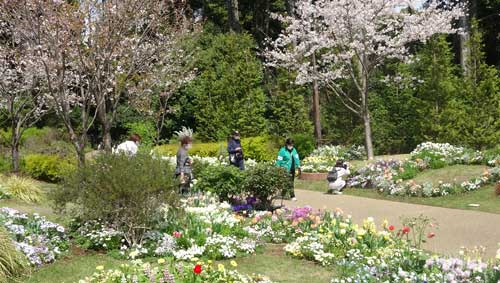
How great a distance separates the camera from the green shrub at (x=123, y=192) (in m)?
7.53

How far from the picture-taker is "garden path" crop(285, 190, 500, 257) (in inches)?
316

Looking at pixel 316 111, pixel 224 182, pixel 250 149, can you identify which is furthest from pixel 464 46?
pixel 224 182

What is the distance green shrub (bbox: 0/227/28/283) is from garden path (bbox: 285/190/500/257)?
4.77 m

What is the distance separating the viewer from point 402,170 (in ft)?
48.5

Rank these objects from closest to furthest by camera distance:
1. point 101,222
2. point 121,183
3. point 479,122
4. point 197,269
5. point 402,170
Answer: point 197,269
point 121,183
point 101,222
point 402,170
point 479,122

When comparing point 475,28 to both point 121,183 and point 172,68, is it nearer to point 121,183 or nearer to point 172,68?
point 172,68

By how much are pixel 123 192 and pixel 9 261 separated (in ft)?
5.57

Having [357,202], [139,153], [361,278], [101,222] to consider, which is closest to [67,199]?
[101,222]

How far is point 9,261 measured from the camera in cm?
633

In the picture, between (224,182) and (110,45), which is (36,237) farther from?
(110,45)

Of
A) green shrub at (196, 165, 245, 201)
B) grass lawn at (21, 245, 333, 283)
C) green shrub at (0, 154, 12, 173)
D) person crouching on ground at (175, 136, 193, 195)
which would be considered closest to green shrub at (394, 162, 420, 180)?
green shrub at (196, 165, 245, 201)

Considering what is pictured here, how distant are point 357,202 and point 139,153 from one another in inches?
232

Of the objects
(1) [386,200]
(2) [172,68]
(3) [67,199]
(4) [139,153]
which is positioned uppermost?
(2) [172,68]

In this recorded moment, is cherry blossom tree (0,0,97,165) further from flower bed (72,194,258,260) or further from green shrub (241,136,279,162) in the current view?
green shrub (241,136,279,162)
